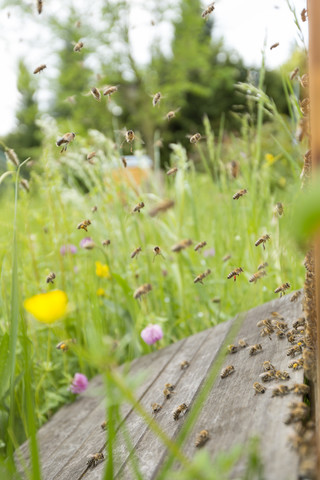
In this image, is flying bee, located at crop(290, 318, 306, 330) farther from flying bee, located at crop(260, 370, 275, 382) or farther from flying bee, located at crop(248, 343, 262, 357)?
flying bee, located at crop(260, 370, 275, 382)

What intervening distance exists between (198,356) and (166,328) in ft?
2.67

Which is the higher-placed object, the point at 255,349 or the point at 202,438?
the point at 202,438

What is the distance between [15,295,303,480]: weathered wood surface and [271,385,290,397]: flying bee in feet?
0.05

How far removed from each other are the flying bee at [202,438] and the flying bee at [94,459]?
369mm

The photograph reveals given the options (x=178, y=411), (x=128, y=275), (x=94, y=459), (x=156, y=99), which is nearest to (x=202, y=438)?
(x=178, y=411)

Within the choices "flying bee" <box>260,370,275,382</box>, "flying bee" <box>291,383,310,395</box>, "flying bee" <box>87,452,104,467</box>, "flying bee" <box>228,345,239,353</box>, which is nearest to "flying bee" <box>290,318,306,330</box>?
"flying bee" <box>228,345,239,353</box>

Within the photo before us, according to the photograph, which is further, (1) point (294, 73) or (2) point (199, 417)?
(1) point (294, 73)

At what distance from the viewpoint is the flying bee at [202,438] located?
88 cm

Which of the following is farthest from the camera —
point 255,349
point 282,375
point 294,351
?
point 255,349

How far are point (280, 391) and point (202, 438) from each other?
0.17 m

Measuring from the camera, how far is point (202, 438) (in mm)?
891

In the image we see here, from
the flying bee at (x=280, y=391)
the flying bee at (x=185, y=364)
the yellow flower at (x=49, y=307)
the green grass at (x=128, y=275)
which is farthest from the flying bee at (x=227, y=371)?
the yellow flower at (x=49, y=307)

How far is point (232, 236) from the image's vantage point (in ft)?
8.16

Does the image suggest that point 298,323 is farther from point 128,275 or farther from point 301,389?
point 128,275
